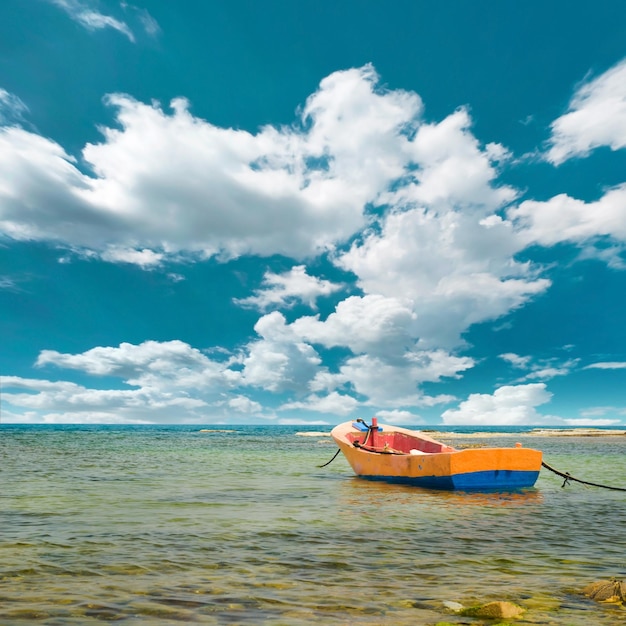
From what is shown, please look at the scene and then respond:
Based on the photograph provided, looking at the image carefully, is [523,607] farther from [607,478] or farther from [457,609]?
[607,478]

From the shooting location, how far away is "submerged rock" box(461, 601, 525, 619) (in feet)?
18.2

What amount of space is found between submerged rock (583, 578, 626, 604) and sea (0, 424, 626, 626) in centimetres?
24

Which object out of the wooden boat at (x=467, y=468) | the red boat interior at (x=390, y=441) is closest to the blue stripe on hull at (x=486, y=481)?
the wooden boat at (x=467, y=468)

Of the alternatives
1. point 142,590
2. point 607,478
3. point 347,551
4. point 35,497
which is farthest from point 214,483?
point 607,478

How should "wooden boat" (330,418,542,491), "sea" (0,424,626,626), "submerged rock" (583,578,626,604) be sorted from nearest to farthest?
"sea" (0,424,626,626)
"submerged rock" (583,578,626,604)
"wooden boat" (330,418,542,491)

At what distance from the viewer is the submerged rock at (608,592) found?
6234 mm

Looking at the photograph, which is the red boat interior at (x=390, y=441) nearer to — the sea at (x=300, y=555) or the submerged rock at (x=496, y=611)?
the sea at (x=300, y=555)

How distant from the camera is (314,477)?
2269 centimetres

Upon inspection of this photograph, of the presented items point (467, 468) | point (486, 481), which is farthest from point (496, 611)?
point (486, 481)

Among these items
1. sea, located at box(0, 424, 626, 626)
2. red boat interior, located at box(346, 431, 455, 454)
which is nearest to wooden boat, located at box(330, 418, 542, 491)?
sea, located at box(0, 424, 626, 626)

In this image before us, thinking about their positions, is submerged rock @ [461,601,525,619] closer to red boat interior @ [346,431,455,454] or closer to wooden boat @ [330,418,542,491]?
wooden boat @ [330,418,542,491]

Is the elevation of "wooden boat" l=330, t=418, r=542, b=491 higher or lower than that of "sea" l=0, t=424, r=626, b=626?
higher

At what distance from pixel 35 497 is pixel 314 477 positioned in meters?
11.8

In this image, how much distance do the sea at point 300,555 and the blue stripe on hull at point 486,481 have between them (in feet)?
1.49
